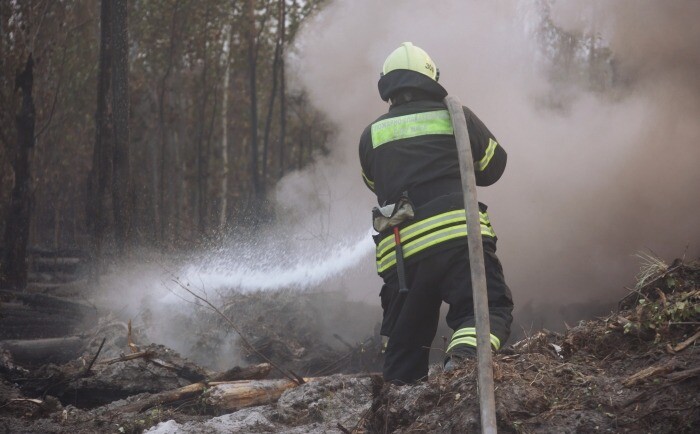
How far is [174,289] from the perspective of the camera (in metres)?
9.89

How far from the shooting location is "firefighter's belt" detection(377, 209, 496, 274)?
14.5 ft

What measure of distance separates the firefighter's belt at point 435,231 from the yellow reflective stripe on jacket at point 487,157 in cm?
26

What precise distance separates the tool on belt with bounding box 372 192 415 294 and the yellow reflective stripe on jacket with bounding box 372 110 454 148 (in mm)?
351

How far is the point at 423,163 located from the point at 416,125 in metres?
0.22

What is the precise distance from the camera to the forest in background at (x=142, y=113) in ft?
44.3

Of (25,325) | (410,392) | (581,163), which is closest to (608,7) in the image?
(581,163)

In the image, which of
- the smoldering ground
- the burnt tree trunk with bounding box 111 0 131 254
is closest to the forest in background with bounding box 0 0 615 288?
the burnt tree trunk with bounding box 111 0 131 254

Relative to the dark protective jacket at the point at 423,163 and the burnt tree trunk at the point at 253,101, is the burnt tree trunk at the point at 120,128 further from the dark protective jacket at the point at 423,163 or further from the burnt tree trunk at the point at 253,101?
the dark protective jacket at the point at 423,163

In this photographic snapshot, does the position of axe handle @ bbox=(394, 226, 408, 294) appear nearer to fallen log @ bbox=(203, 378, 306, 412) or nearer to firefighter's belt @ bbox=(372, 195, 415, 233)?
firefighter's belt @ bbox=(372, 195, 415, 233)

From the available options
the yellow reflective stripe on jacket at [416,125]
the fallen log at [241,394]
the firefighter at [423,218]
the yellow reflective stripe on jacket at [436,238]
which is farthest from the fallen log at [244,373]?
the yellow reflective stripe on jacket at [416,125]

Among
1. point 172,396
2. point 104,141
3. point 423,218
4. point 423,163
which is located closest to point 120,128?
point 104,141

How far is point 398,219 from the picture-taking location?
4.54m

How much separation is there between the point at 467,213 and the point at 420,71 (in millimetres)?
1109

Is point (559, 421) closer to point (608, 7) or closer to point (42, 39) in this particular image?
point (608, 7)
